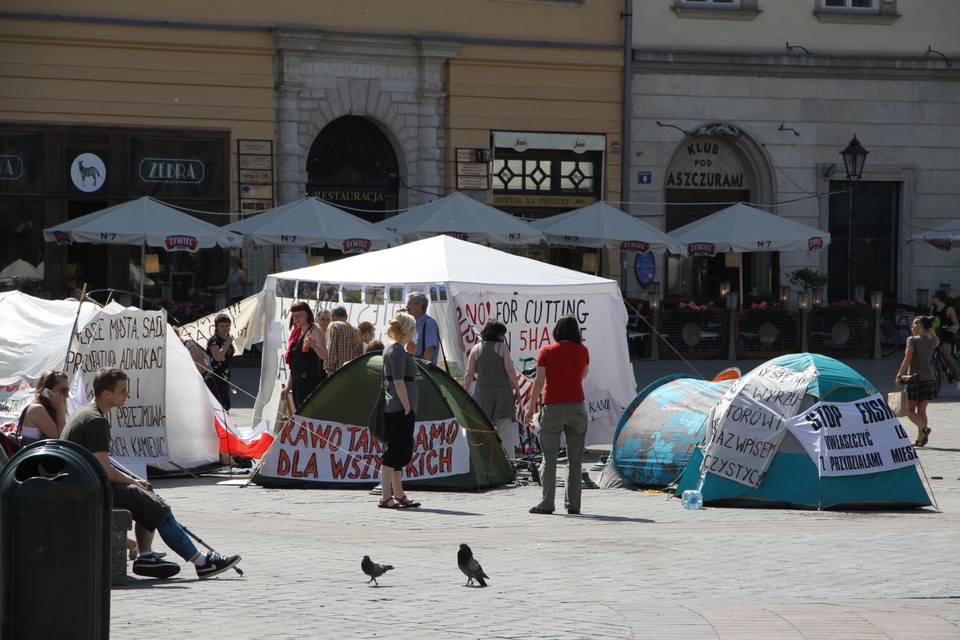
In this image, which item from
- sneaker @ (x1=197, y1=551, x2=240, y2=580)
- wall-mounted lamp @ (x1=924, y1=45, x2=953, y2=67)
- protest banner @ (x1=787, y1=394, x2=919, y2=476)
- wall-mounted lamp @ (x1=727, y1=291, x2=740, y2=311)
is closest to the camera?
sneaker @ (x1=197, y1=551, x2=240, y2=580)

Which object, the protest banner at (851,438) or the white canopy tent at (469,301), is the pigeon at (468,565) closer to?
the protest banner at (851,438)

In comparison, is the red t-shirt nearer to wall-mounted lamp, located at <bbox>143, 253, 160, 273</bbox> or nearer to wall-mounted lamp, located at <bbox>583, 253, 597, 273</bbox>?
wall-mounted lamp, located at <bbox>143, 253, 160, 273</bbox>

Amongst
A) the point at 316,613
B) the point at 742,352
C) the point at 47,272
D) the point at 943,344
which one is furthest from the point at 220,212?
the point at 316,613

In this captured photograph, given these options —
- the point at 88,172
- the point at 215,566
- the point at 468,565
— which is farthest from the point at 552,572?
the point at 88,172

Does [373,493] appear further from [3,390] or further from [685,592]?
[685,592]

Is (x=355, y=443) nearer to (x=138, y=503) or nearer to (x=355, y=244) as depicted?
(x=138, y=503)

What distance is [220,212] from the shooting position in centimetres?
2884

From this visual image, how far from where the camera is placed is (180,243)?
79.7 ft

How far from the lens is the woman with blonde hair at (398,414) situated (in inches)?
503

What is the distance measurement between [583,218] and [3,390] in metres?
15.2

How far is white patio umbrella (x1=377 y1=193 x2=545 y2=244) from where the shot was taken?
25.2 metres

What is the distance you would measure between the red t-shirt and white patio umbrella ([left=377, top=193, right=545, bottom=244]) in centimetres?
1256

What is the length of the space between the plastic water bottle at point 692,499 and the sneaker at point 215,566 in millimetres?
4984

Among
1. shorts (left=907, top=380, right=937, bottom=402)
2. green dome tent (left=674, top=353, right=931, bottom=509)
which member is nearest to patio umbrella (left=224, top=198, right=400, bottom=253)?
shorts (left=907, top=380, right=937, bottom=402)
